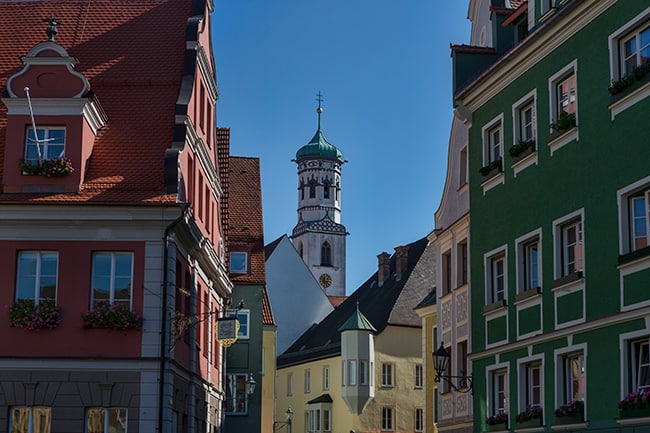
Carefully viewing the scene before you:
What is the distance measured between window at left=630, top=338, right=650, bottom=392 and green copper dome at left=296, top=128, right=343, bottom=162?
12322 cm

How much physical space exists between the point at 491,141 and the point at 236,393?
24.4m

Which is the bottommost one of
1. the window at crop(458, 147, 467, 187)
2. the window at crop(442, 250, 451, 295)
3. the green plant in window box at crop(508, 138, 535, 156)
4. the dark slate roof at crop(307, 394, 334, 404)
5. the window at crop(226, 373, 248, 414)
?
the window at crop(226, 373, 248, 414)

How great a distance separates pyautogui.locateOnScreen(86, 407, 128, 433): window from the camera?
26.4 metres

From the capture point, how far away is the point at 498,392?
26609mm

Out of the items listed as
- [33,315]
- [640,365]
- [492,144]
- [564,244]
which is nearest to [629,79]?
[564,244]

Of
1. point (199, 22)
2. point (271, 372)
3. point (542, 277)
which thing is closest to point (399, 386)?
point (271, 372)

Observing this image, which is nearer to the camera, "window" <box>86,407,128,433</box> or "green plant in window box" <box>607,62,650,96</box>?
"green plant in window box" <box>607,62,650,96</box>

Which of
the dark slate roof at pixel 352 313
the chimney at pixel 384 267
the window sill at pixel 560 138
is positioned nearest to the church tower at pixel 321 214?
the dark slate roof at pixel 352 313

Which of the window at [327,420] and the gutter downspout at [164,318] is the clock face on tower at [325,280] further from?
the gutter downspout at [164,318]

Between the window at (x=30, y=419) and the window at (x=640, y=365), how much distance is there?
1297 cm

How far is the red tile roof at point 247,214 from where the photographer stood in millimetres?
50062

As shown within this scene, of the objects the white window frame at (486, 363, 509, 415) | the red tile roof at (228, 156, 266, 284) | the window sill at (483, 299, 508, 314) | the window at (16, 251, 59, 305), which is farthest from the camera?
the red tile roof at (228, 156, 266, 284)

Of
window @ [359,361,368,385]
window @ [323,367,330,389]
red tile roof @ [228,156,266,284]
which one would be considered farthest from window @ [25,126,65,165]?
window @ [323,367,330,389]

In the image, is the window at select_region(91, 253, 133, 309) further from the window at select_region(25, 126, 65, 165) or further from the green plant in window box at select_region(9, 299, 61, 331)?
the window at select_region(25, 126, 65, 165)
